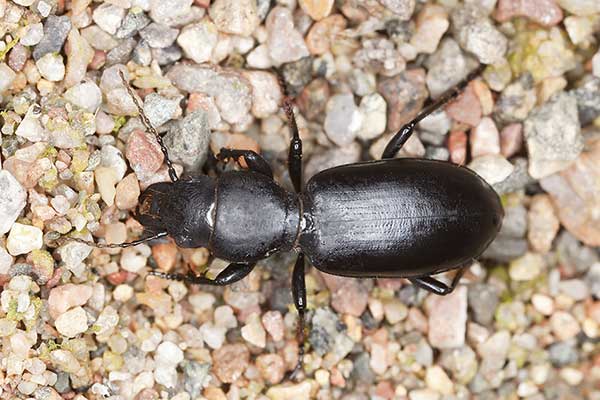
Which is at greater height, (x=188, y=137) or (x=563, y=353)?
(x=188, y=137)

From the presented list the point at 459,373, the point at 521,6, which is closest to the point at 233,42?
the point at 521,6

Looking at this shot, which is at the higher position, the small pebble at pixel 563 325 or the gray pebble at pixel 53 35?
the gray pebble at pixel 53 35

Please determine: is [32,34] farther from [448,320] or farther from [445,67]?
[448,320]

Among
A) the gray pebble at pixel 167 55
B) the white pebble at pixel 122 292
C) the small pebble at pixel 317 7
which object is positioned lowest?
the white pebble at pixel 122 292

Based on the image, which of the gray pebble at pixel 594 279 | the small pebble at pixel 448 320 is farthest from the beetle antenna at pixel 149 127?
the gray pebble at pixel 594 279

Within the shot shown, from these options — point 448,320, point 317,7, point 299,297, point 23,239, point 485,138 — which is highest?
point 317,7

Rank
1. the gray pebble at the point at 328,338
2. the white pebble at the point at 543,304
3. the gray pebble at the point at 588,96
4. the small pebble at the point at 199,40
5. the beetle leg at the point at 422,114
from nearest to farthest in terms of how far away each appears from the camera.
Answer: the small pebble at the point at 199,40 < the beetle leg at the point at 422,114 < the gray pebble at the point at 328,338 < the gray pebble at the point at 588,96 < the white pebble at the point at 543,304

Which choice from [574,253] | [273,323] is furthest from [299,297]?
[574,253]

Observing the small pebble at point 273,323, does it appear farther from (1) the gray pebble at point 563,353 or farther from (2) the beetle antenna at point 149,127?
(1) the gray pebble at point 563,353
